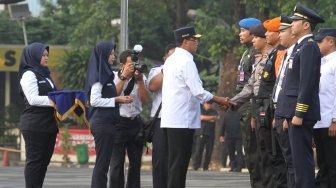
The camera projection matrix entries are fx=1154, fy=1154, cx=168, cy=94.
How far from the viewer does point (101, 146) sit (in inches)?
520

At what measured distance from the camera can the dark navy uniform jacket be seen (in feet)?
36.1

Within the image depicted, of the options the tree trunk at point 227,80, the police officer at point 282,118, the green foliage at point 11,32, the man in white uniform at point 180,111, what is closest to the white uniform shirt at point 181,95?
the man in white uniform at point 180,111

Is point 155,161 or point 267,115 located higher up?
point 267,115

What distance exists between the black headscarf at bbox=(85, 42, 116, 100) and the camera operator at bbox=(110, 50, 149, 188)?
0.75 m

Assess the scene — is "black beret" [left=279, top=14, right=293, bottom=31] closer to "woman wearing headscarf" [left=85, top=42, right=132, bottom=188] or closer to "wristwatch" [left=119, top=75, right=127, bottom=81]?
"woman wearing headscarf" [left=85, top=42, right=132, bottom=188]

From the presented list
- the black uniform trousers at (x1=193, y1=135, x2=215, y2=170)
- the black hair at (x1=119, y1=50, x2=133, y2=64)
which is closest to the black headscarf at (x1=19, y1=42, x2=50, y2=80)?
the black hair at (x1=119, y1=50, x2=133, y2=64)

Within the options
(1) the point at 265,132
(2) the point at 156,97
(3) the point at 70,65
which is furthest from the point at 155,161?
(3) the point at 70,65

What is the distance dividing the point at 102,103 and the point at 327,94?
8.43 ft

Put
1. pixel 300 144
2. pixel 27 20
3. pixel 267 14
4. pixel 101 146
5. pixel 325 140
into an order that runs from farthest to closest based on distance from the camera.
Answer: pixel 27 20 < pixel 267 14 < pixel 101 146 < pixel 325 140 < pixel 300 144

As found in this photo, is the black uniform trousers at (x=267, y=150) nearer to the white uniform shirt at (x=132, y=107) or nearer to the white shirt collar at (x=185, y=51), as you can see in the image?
the white shirt collar at (x=185, y=51)

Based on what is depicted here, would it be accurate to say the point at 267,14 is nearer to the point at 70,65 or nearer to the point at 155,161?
the point at 70,65

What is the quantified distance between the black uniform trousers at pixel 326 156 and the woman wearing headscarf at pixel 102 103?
2278mm

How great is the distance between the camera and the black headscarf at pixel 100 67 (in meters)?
13.2

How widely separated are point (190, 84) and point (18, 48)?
31816mm
